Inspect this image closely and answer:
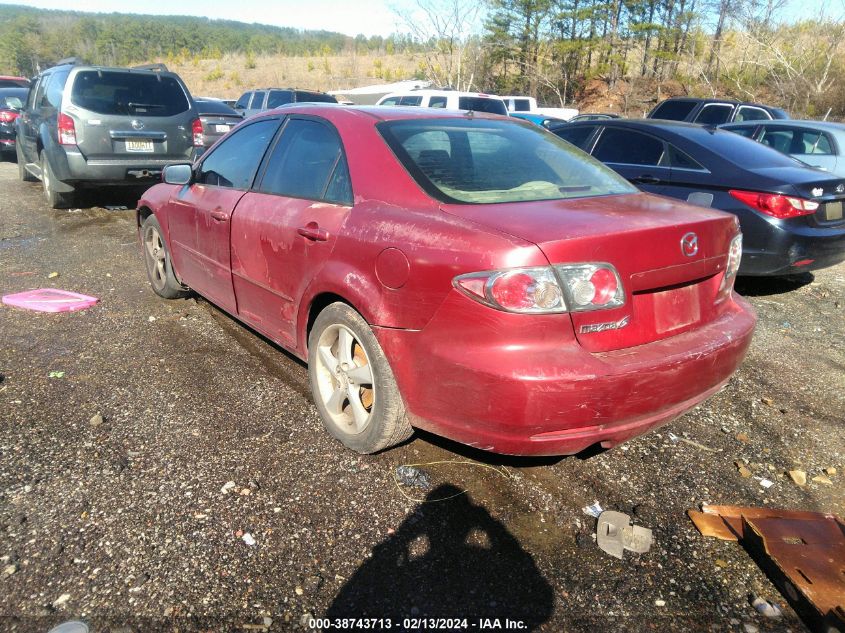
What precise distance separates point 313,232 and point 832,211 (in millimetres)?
4562

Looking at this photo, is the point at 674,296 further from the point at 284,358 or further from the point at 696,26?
the point at 696,26

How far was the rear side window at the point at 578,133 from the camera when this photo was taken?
6.59m

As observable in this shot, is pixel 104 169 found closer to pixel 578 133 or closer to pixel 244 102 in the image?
pixel 578 133

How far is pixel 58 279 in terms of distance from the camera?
5.64 m

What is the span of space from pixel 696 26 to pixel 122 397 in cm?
3906

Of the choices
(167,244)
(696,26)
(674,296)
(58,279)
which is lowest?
(58,279)

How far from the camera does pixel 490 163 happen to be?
2.96 meters

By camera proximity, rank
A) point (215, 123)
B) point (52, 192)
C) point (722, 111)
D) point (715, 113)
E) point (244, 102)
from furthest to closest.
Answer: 1. point (244, 102)
2. point (715, 113)
3. point (722, 111)
4. point (215, 123)
5. point (52, 192)

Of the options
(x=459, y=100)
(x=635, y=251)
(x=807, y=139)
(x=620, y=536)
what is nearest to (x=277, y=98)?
(x=459, y=100)

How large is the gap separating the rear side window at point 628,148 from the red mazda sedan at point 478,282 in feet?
9.03

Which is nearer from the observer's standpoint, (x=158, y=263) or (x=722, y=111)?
(x=158, y=263)

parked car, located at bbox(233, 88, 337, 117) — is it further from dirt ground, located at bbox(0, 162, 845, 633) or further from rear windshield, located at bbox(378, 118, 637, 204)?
rear windshield, located at bbox(378, 118, 637, 204)

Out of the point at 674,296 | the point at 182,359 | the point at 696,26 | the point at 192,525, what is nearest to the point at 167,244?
the point at 182,359

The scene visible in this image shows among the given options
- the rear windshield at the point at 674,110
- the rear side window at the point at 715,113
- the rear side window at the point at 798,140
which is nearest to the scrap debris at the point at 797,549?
the rear side window at the point at 798,140
